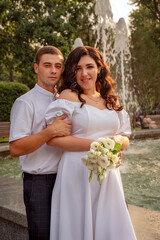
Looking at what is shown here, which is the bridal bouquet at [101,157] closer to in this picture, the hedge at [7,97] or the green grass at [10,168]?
the green grass at [10,168]

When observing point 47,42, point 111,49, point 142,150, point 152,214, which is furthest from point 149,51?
point 152,214

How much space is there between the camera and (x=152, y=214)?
315 centimetres

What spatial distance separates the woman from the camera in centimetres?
220

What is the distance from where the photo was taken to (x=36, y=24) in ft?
47.3

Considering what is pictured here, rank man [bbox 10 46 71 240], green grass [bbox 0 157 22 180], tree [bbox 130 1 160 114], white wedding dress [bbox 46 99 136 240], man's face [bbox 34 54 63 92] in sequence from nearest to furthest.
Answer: white wedding dress [bbox 46 99 136 240], man [bbox 10 46 71 240], man's face [bbox 34 54 63 92], green grass [bbox 0 157 22 180], tree [bbox 130 1 160 114]

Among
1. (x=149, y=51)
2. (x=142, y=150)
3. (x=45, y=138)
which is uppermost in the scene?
(x=149, y=51)

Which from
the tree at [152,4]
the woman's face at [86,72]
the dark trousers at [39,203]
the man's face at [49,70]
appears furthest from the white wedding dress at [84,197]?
the tree at [152,4]

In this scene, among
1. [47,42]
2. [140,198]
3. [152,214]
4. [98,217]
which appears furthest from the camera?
[47,42]

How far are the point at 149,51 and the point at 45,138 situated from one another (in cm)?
2898

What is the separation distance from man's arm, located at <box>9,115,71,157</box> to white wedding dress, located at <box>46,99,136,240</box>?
0.28 ft

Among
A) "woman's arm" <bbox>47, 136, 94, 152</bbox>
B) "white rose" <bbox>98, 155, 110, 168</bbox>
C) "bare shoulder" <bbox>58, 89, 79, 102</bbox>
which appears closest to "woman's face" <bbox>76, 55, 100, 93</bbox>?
"bare shoulder" <bbox>58, 89, 79, 102</bbox>

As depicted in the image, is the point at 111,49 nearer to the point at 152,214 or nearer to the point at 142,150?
the point at 142,150

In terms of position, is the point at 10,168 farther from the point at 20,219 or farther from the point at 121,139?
the point at 121,139

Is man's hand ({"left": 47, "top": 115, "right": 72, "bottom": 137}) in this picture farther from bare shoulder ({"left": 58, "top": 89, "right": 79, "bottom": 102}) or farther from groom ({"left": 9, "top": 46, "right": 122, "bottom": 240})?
bare shoulder ({"left": 58, "top": 89, "right": 79, "bottom": 102})
